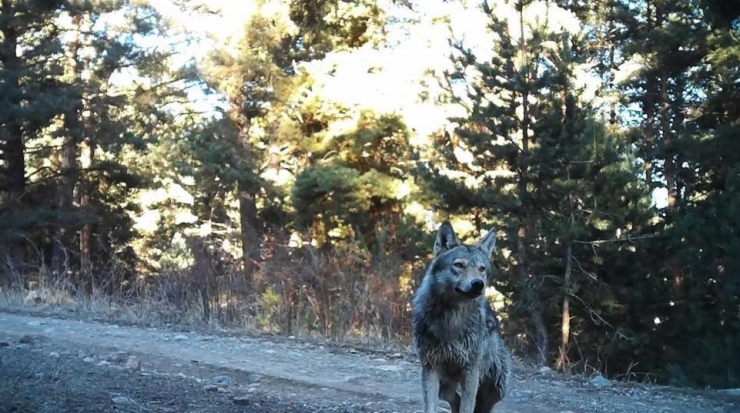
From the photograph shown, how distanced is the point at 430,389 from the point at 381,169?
1762cm

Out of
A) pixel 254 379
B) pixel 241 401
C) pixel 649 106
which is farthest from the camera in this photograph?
pixel 649 106

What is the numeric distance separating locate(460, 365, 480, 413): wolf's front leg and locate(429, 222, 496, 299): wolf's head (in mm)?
593

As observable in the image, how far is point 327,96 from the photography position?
2302cm

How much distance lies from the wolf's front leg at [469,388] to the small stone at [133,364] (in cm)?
385

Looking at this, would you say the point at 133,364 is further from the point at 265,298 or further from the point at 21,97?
the point at 21,97

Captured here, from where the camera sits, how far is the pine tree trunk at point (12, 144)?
79.8ft

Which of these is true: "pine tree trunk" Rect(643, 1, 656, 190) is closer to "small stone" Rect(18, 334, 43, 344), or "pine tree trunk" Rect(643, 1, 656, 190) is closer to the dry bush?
the dry bush

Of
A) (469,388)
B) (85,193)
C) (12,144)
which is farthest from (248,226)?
(469,388)

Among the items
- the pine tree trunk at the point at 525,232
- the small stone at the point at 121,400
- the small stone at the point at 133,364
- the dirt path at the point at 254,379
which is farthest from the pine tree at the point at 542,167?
the small stone at the point at 121,400

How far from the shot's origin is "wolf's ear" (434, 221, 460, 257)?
20.1ft

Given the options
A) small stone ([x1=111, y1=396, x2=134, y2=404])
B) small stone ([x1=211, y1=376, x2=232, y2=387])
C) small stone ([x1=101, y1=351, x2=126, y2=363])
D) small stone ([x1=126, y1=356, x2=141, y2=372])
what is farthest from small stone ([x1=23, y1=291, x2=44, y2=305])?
small stone ([x1=111, y1=396, x2=134, y2=404])

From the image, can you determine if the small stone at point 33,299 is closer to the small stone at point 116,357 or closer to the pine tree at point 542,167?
the small stone at point 116,357

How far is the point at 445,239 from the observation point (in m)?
6.18

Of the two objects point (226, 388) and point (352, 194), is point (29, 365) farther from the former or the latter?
point (352, 194)
